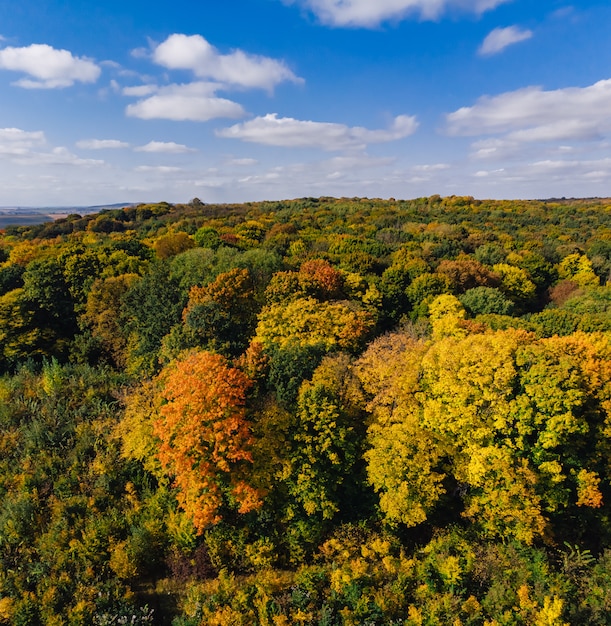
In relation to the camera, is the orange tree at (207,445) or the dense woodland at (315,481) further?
the orange tree at (207,445)

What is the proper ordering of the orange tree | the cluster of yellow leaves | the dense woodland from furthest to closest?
the orange tree → the cluster of yellow leaves → the dense woodland

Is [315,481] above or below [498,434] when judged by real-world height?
below

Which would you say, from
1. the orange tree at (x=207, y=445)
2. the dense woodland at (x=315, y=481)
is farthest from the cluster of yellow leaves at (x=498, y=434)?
the orange tree at (x=207, y=445)

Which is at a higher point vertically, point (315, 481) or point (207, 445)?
point (207, 445)

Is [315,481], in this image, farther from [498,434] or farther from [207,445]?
[498,434]

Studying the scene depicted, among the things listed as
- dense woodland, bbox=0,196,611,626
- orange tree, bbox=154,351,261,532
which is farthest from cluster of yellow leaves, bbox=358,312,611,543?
orange tree, bbox=154,351,261,532

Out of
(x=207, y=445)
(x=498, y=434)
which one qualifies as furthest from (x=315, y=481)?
(x=498, y=434)

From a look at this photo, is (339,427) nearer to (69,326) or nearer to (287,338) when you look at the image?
(287,338)

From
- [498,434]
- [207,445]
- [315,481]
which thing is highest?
[498,434]

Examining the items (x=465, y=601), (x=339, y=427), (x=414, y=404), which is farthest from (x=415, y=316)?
(x=465, y=601)

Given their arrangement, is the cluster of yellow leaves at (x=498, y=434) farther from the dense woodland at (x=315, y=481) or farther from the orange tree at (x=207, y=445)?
the orange tree at (x=207, y=445)

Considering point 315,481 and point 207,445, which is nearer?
point 207,445

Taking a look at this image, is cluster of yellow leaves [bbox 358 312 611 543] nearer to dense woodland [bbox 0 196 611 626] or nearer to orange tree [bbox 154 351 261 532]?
dense woodland [bbox 0 196 611 626]
